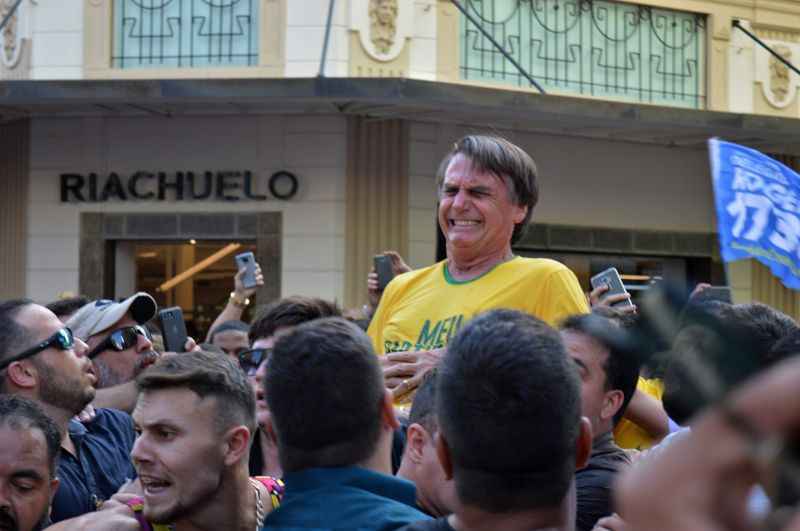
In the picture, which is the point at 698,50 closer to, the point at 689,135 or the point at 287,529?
the point at 689,135

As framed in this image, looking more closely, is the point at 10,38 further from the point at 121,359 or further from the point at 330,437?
the point at 330,437

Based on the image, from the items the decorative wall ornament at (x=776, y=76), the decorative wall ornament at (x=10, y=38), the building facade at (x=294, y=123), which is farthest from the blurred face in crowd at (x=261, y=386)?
the decorative wall ornament at (x=776, y=76)

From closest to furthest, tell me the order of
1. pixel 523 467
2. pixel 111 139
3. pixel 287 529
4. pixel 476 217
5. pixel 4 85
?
pixel 523 467
pixel 287 529
pixel 476 217
pixel 4 85
pixel 111 139

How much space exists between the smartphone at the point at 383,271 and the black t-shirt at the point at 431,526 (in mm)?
4843

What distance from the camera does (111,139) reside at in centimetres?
1545

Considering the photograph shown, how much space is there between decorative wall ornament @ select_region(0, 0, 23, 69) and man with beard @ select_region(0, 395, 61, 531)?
1206cm

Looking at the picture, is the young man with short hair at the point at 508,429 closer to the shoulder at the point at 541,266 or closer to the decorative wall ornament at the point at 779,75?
the shoulder at the point at 541,266

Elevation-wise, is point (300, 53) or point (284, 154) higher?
point (300, 53)

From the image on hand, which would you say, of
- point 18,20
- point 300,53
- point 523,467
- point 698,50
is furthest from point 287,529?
point 698,50

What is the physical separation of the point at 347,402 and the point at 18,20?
44.6ft

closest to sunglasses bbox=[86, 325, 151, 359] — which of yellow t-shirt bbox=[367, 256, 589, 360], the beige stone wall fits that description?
yellow t-shirt bbox=[367, 256, 589, 360]

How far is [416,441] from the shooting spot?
353cm

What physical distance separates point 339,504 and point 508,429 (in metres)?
0.55

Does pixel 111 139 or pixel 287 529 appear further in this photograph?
pixel 111 139
